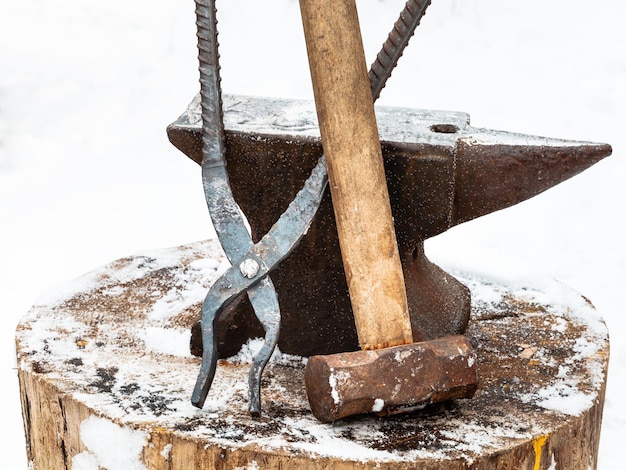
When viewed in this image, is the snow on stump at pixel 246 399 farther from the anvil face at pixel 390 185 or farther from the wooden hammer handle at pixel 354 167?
the wooden hammer handle at pixel 354 167

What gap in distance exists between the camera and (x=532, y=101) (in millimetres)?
4402

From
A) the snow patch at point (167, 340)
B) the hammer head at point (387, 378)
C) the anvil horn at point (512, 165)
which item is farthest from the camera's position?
the snow patch at point (167, 340)

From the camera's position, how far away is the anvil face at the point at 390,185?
6.39ft

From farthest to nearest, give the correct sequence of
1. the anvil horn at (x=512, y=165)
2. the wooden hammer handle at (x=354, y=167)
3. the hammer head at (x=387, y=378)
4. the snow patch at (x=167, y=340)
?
the snow patch at (x=167, y=340)
the anvil horn at (x=512, y=165)
the wooden hammer handle at (x=354, y=167)
the hammer head at (x=387, y=378)

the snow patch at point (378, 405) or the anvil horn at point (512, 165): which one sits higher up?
the anvil horn at point (512, 165)

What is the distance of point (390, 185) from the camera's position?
1.99 m

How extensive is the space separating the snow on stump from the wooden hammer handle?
0.68 ft

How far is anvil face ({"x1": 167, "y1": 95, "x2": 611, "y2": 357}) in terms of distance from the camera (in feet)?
6.39

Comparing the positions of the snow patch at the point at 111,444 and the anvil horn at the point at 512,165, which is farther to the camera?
the anvil horn at the point at 512,165

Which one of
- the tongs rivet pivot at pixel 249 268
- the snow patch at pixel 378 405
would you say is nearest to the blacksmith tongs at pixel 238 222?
the tongs rivet pivot at pixel 249 268

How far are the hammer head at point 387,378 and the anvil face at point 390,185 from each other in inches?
10.2

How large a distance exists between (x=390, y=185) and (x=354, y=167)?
0.19 metres

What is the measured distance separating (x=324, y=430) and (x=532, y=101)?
2.93 metres

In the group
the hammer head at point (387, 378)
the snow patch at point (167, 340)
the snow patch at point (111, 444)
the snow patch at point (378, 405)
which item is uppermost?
the hammer head at point (387, 378)
